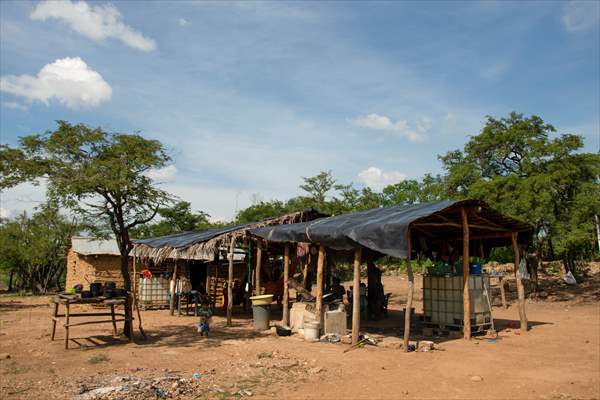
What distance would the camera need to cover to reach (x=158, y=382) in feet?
21.4

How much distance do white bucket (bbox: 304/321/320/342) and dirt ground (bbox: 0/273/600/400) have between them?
0.21m

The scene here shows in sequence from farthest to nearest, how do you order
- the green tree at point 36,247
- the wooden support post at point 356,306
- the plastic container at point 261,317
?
1. the green tree at point 36,247
2. the plastic container at point 261,317
3. the wooden support post at point 356,306

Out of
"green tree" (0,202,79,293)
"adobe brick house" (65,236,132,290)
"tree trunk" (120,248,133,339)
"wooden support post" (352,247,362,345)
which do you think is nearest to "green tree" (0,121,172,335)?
"tree trunk" (120,248,133,339)

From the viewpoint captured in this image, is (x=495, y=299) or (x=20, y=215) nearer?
(x=495, y=299)

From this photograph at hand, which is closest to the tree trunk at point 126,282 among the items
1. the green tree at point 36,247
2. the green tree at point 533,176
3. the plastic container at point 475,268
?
the plastic container at point 475,268

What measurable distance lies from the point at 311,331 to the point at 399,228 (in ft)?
10.7

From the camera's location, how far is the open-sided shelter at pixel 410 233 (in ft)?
28.9

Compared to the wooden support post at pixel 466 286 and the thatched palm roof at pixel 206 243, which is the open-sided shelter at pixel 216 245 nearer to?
the thatched palm roof at pixel 206 243

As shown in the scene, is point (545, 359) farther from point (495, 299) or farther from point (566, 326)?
point (495, 299)

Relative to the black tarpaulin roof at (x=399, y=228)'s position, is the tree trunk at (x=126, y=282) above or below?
below

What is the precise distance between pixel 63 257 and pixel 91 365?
2353 cm

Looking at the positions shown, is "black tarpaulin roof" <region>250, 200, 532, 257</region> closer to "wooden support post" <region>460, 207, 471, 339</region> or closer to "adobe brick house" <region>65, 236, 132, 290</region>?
"wooden support post" <region>460, 207, 471, 339</region>

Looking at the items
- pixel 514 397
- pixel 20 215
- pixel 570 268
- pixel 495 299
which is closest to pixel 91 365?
pixel 514 397

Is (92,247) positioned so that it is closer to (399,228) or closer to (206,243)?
(206,243)
